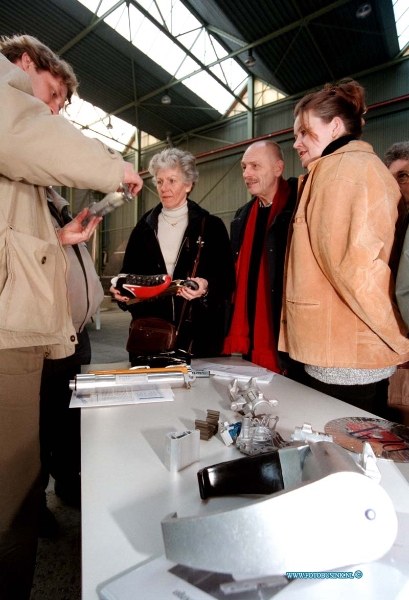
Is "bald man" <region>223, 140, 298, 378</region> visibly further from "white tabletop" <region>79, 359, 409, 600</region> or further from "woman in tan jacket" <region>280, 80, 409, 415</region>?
"white tabletop" <region>79, 359, 409, 600</region>

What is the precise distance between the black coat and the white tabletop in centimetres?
66

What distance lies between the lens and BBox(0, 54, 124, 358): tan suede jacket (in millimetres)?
760

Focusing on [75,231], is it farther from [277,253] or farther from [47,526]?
[47,526]

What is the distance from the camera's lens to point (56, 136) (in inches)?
31.0

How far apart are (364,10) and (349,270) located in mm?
6730

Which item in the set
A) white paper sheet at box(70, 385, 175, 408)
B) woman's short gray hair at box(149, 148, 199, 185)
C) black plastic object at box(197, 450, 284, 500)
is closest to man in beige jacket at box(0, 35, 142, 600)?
white paper sheet at box(70, 385, 175, 408)

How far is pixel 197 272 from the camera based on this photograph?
5.90ft

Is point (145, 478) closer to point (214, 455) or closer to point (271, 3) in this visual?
point (214, 455)

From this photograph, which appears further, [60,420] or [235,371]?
[60,420]

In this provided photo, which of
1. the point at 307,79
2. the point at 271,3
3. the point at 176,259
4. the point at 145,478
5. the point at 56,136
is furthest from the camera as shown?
the point at 307,79

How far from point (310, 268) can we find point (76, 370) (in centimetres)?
103

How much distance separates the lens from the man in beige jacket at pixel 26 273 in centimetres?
77

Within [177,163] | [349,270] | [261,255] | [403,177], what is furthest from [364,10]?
[349,270]

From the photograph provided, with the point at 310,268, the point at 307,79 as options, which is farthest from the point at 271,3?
the point at 310,268
